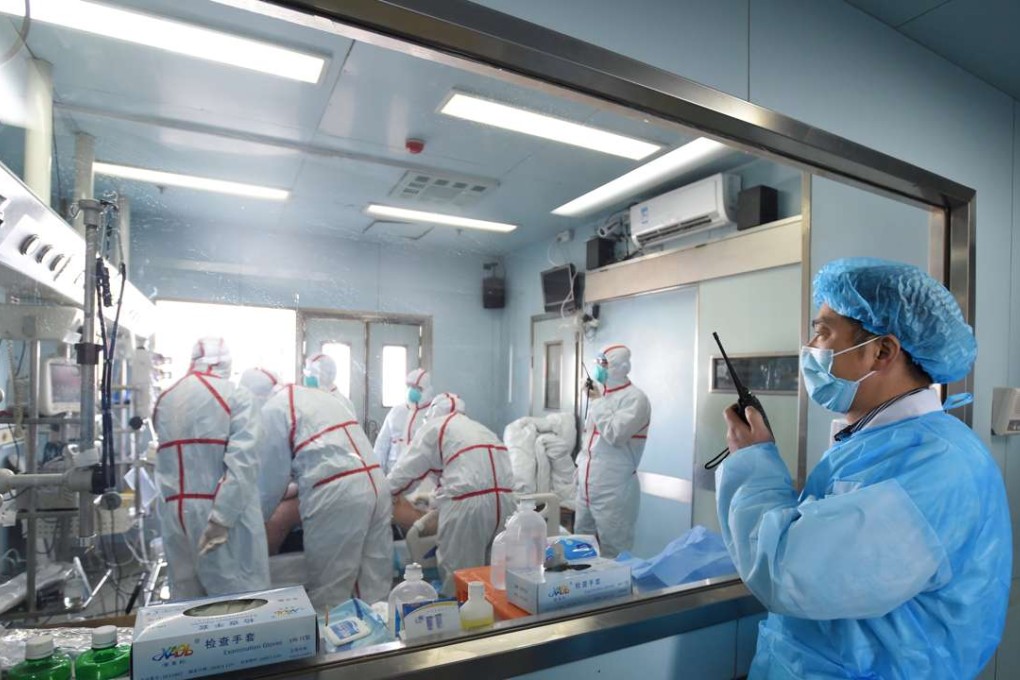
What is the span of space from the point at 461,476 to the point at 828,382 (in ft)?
4.12

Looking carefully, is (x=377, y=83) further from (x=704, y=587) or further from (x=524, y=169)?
(x=704, y=587)

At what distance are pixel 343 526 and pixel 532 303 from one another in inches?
44.9

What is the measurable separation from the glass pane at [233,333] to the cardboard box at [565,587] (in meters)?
0.98

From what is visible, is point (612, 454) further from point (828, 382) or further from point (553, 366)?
point (828, 382)

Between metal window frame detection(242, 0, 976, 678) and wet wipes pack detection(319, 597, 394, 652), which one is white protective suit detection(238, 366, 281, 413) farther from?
metal window frame detection(242, 0, 976, 678)

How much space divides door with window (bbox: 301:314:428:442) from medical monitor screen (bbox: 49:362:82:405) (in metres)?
0.60

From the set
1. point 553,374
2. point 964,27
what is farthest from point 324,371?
point 964,27

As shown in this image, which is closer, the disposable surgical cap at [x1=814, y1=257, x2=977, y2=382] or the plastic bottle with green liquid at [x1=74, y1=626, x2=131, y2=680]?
the plastic bottle with green liquid at [x1=74, y1=626, x2=131, y2=680]

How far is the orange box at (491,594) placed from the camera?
1141 mm

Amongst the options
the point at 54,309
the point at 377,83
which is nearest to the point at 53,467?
the point at 54,309

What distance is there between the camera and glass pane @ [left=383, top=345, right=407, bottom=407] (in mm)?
1781

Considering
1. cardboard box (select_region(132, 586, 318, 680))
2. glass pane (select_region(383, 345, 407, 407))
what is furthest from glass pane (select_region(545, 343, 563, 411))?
cardboard box (select_region(132, 586, 318, 680))

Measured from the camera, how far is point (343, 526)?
205 cm

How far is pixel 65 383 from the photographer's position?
1123mm
